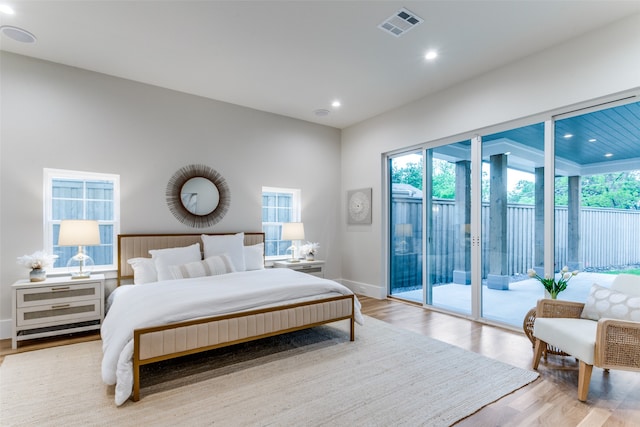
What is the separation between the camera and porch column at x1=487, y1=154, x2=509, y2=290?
13.2 ft

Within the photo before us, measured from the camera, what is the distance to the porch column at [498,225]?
4.03 metres

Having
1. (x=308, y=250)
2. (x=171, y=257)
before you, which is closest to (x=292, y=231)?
(x=308, y=250)

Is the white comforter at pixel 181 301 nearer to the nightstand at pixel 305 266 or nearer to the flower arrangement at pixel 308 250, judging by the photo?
the nightstand at pixel 305 266

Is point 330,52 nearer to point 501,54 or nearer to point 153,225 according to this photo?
point 501,54

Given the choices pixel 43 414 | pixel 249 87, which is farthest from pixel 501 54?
pixel 43 414

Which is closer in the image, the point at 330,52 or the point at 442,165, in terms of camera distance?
the point at 330,52

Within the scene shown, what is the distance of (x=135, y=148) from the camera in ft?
13.8

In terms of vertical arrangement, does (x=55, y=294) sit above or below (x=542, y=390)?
above

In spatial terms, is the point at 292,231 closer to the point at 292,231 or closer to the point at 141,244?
the point at 292,231

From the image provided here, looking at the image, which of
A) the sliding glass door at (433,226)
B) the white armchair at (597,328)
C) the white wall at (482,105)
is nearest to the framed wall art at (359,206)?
the white wall at (482,105)

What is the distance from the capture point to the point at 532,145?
12.3ft

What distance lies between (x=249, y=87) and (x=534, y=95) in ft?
11.4

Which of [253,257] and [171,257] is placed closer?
[171,257]

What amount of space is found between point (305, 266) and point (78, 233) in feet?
9.77
